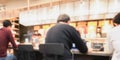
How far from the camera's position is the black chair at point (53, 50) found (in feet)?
9.95

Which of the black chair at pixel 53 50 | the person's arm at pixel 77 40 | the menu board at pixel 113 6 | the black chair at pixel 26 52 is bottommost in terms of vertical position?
the black chair at pixel 26 52

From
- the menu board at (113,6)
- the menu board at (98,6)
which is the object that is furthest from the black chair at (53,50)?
the menu board at (98,6)

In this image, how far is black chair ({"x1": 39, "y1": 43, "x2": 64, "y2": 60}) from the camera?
303 centimetres

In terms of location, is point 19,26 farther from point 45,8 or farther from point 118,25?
point 118,25

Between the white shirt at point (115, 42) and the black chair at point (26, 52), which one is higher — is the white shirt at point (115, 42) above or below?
above

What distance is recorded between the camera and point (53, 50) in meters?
3.06

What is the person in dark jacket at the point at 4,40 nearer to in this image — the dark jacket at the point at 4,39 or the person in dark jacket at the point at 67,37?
the dark jacket at the point at 4,39

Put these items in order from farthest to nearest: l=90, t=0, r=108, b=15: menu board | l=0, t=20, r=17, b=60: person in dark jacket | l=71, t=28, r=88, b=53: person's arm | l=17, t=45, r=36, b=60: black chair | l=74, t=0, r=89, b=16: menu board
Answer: l=74, t=0, r=89, b=16: menu board, l=90, t=0, r=108, b=15: menu board, l=17, t=45, r=36, b=60: black chair, l=0, t=20, r=17, b=60: person in dark jacket, l=71, t=28, r=88, b=53: person's arm

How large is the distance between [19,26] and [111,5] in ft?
18.5

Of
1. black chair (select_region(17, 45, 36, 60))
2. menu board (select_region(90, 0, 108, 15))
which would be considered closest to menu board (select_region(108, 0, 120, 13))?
menu board (select_region(90, 0, 108, 15))

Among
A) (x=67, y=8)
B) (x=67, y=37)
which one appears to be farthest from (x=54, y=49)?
(x=67, y=8)

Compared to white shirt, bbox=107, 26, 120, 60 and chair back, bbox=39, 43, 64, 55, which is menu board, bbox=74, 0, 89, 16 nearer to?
white shirt, bbox=107, 26, 120, 60

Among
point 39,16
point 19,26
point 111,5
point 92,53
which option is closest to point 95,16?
point 111,5

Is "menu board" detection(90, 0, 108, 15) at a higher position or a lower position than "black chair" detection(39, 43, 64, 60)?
higher
